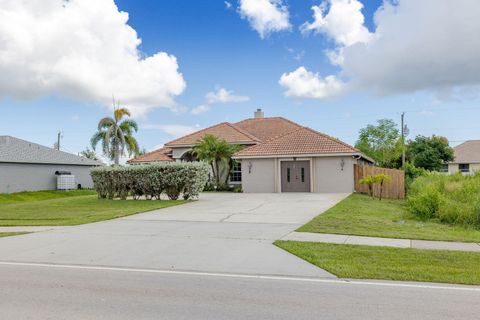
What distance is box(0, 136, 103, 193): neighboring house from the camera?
32.6 metres

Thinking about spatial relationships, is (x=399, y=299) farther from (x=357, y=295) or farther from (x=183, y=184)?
(x=183, y=184)

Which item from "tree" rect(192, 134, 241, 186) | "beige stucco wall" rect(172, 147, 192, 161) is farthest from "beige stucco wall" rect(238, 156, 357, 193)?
"beige stucco wall" rect(172, 147, 192, 161)

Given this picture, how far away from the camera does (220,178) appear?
30.6 meters

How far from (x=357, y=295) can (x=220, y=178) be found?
82.2ft

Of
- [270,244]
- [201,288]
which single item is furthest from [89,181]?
[201,288]

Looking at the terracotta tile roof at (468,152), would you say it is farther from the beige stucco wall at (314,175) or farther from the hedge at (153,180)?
the hedge at (153,180)

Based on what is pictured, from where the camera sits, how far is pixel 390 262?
24.8 feet

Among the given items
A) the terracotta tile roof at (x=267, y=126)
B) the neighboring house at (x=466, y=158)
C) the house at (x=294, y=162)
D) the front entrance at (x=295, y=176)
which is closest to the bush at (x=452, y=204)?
the house at (x=294, y=162)

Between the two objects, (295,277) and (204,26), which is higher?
(204,26)

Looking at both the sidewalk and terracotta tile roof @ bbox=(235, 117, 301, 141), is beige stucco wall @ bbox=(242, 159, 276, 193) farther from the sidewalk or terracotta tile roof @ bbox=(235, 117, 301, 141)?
the sidewalk

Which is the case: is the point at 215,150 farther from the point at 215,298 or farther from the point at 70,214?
the point at 215,298

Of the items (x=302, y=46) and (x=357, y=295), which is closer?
(x=357, y=295)

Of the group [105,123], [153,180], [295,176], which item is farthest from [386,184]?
[105,123]

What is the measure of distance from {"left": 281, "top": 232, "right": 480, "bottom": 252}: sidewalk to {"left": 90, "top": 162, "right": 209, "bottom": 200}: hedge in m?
11.5
